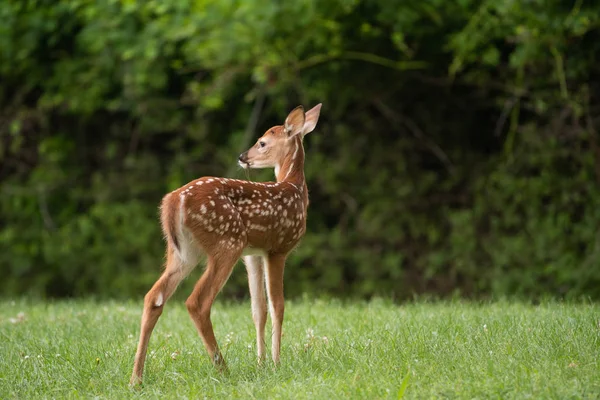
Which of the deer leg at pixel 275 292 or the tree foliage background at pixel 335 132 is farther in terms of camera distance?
the tree foliage background at pixel 335 132

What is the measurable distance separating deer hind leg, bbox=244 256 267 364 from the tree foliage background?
4380 mm

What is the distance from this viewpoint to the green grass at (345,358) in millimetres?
4480

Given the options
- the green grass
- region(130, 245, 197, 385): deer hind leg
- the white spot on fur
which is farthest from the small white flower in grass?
the white spot on fur

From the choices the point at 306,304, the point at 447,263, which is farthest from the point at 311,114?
the point at 447,263

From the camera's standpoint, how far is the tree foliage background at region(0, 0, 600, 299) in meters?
10.2

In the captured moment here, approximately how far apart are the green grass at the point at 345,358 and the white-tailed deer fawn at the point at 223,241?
25 cm

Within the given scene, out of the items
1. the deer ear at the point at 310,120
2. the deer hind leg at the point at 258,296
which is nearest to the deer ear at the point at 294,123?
the deer ear at the point at 310,120

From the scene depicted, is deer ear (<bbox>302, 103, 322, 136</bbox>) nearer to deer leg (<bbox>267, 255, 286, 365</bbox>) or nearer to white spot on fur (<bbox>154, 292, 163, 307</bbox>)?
deer leg (<bbox>267, 255, 286, 365</bbox>)

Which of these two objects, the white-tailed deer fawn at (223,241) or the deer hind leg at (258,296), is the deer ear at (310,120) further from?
the deer hind leg at (258,296)

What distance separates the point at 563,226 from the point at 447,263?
1.51 metres

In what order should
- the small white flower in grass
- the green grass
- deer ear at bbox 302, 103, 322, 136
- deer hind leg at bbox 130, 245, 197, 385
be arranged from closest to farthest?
the green grass, deer hind leg at bbox 130, 245, 197, 385, deer ear at bbox 302, 103, 322, 136, the small white flower in grass

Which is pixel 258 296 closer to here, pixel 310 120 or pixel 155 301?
pixel 155 301

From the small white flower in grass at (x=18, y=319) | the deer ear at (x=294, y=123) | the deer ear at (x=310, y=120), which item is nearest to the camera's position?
the deer ear at (x=294, y=123)

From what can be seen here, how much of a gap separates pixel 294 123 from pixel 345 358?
1.71 metres
